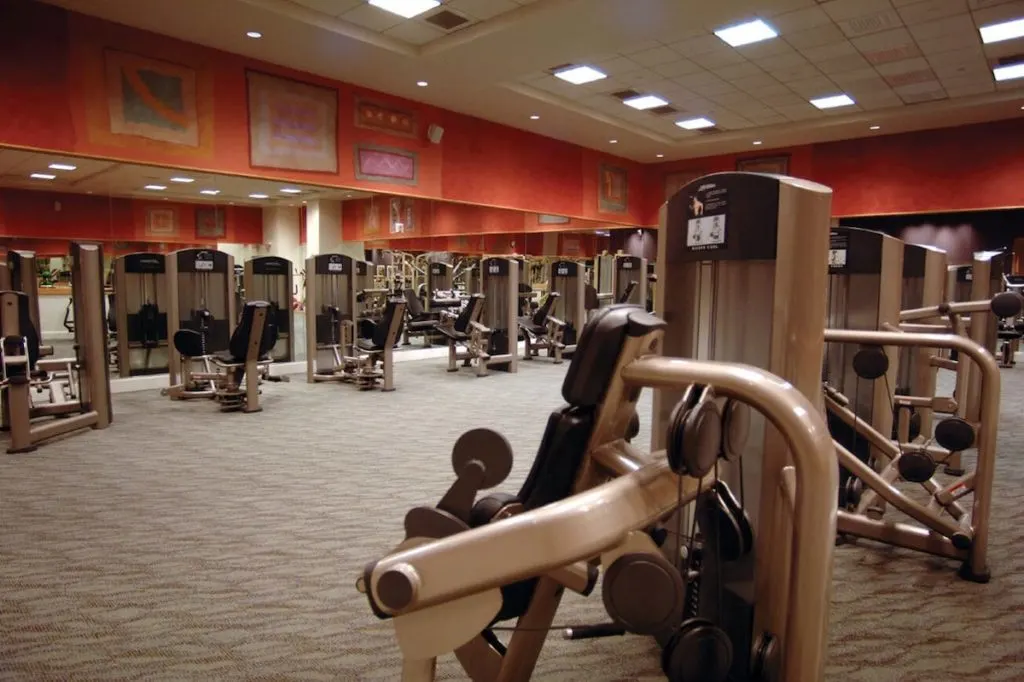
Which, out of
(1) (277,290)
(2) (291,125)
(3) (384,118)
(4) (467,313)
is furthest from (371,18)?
(1) (277,290)

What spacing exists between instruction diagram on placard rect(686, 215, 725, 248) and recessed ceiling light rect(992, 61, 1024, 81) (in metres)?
7.61

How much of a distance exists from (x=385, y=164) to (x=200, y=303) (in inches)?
111

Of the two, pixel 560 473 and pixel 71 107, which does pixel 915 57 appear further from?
pixel 71 107

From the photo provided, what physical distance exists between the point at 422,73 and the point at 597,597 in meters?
6.50

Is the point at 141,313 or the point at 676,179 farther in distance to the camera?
the point at 676,179

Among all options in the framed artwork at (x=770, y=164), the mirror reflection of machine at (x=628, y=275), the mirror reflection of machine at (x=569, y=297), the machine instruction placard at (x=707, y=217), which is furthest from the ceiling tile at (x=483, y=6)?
the framed artwork at (x=770, y=164)

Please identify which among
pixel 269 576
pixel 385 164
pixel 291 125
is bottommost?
pixel 269 576

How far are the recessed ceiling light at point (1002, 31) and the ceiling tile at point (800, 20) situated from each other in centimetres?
161

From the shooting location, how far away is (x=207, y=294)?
7016 mm

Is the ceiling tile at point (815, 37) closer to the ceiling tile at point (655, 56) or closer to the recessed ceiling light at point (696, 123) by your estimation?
the ceiling tile at point (655, 56)

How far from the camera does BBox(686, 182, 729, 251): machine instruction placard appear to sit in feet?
5.64

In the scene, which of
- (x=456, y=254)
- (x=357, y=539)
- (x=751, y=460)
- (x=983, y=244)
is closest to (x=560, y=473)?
(x=751, y=460)

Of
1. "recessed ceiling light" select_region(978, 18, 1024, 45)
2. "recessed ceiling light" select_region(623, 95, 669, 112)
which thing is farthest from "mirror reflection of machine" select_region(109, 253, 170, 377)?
"recessed ceiling light" select_region(978, 18, 1024, 45)

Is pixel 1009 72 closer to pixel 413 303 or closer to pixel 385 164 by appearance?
pixel 385 164
